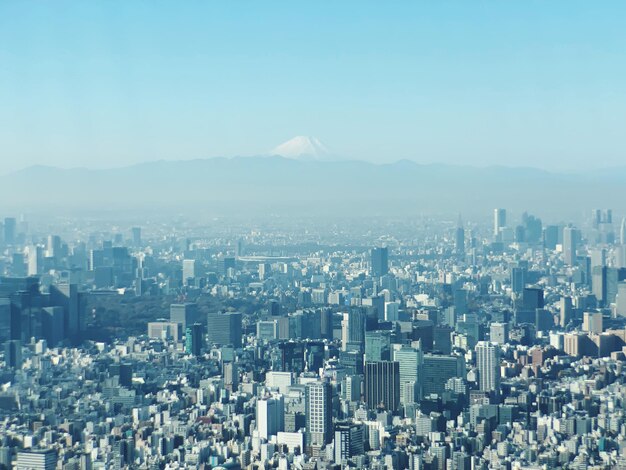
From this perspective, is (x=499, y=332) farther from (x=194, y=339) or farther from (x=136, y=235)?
(x=136, y=235)

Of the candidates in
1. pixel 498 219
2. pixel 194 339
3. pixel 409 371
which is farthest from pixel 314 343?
pixel 498 219

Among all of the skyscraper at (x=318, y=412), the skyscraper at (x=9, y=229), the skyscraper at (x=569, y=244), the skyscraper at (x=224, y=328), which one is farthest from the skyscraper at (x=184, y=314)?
the skyscraper at (x=569, y=244)

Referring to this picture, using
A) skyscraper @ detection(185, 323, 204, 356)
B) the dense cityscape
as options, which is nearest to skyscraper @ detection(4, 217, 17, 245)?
the dense cityscape

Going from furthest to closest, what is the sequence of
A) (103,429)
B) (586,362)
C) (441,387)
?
1. (586,362)
2. (441,387)
3. (103,429)

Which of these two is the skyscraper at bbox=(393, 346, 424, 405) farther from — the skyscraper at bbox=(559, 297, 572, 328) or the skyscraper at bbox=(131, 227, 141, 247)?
the skyscraper at bbox=(131, 227, 141, 247)

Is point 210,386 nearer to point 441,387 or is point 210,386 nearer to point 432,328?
point 441,387

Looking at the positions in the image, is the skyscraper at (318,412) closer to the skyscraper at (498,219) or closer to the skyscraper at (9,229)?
the skyscraper at (9,229)

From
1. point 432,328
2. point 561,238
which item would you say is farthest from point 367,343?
point 561,238
